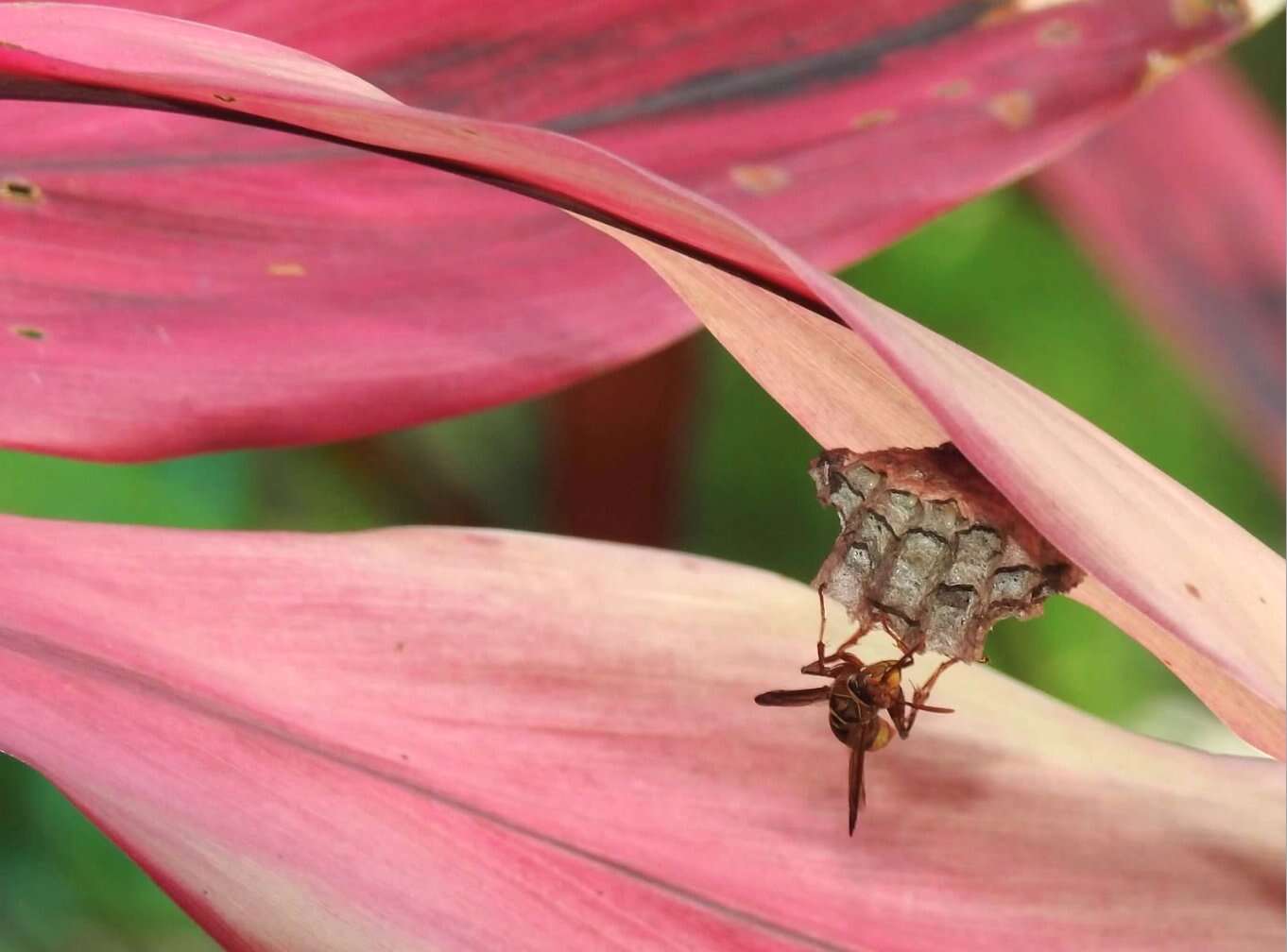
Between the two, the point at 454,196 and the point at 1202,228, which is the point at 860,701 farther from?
the point at 1202,228

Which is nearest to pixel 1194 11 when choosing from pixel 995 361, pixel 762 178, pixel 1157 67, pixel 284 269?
pixel 1157 67

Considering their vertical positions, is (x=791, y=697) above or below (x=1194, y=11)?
below

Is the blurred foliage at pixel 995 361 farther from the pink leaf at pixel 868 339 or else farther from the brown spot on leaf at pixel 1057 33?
the pink leaf at pixel 868 339

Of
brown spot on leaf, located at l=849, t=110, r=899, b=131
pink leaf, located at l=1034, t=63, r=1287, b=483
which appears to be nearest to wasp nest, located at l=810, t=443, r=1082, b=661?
brown spot on leaf, located at l=849, t=110, r=899, b=131

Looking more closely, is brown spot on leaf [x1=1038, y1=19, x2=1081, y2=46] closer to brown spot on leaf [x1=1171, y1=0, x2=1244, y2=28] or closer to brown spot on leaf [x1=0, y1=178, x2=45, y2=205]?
brown spot on leaf [x1=1171, y1=0, x2=1244, y2=28]

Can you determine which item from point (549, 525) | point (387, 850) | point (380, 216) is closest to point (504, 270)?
point (380, 216)

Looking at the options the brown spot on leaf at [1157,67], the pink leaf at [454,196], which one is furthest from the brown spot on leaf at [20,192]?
the brown spot on leaf at [1157,67]

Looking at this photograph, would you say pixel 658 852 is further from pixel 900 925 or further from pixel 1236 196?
pixel 1236 196
